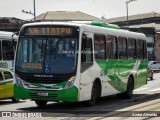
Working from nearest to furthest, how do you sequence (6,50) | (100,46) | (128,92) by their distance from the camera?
(100,46), (128,92), (6,50)

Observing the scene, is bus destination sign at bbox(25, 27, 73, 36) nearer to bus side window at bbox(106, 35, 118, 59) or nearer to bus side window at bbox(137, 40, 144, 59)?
bus side window at bbox(106, 35, 118, 59)

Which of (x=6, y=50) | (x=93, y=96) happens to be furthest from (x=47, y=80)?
(x=6, y=50)

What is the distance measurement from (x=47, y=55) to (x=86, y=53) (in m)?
1.34

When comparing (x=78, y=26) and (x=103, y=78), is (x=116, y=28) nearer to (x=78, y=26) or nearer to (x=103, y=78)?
(x=103, y=78)

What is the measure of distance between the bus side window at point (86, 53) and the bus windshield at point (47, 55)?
1.17 ft

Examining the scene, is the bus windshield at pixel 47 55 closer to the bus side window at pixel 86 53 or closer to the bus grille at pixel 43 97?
the bus side window at pixel 86 53

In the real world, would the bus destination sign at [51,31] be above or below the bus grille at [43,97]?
above

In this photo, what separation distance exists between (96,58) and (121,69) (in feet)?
10.5

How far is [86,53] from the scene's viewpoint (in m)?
16.6

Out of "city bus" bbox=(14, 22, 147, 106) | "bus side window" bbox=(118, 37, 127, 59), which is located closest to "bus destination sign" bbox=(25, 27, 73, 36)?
"city bus" bbox=(14, 22, 147, 106)

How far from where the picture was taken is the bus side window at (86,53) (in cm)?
1628

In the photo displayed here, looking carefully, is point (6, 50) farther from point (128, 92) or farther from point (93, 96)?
point (93, 96)

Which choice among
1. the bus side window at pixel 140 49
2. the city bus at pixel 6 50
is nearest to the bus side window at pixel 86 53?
the bus side window at pixel 140 49

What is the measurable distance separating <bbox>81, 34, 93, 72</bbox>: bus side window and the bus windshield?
36 centimetres
